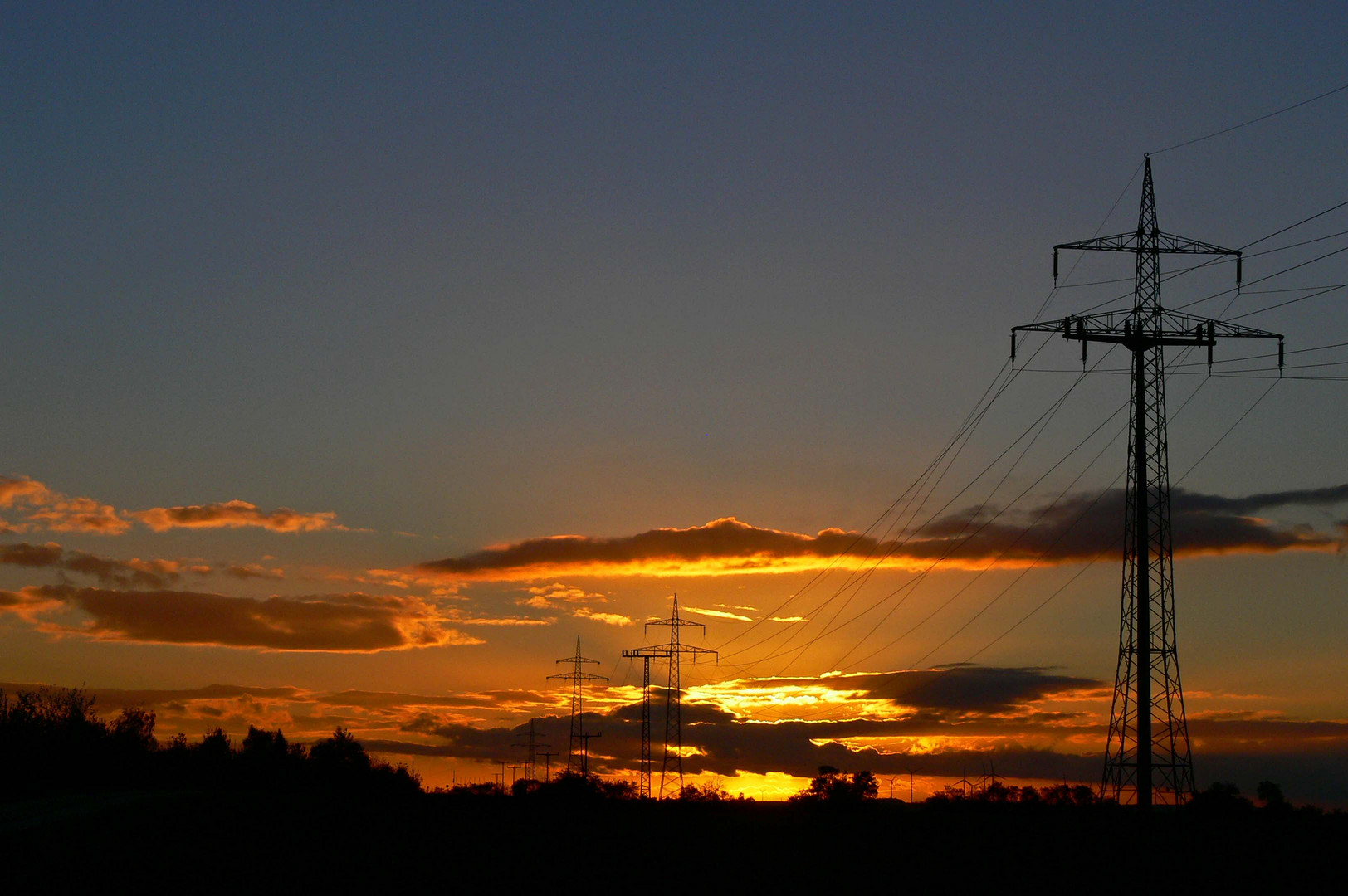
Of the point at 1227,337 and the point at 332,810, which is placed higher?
the point at 1227,337

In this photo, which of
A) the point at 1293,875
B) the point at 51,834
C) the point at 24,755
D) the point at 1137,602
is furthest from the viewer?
the point at 24,755

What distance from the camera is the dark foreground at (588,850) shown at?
1609 inches

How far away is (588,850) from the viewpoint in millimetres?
45812

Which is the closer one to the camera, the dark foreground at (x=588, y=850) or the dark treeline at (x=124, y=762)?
the dark foreground at (x=588, y=850)

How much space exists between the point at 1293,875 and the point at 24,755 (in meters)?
66.4

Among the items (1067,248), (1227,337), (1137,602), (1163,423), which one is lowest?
(1137,602)

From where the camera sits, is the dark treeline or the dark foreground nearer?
the dark foreground

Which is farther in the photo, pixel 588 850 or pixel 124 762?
pixel 124 762

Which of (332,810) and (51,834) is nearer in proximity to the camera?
(51,834)

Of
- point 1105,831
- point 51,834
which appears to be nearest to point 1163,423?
point 1105,831

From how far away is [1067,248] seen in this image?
53.8m

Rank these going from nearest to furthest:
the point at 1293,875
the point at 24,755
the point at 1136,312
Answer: the point at 1293,875 → the point at 1136,312 → the point at 24,755

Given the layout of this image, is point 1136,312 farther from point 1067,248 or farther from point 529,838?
point 529,838

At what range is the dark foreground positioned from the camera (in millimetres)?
40875
